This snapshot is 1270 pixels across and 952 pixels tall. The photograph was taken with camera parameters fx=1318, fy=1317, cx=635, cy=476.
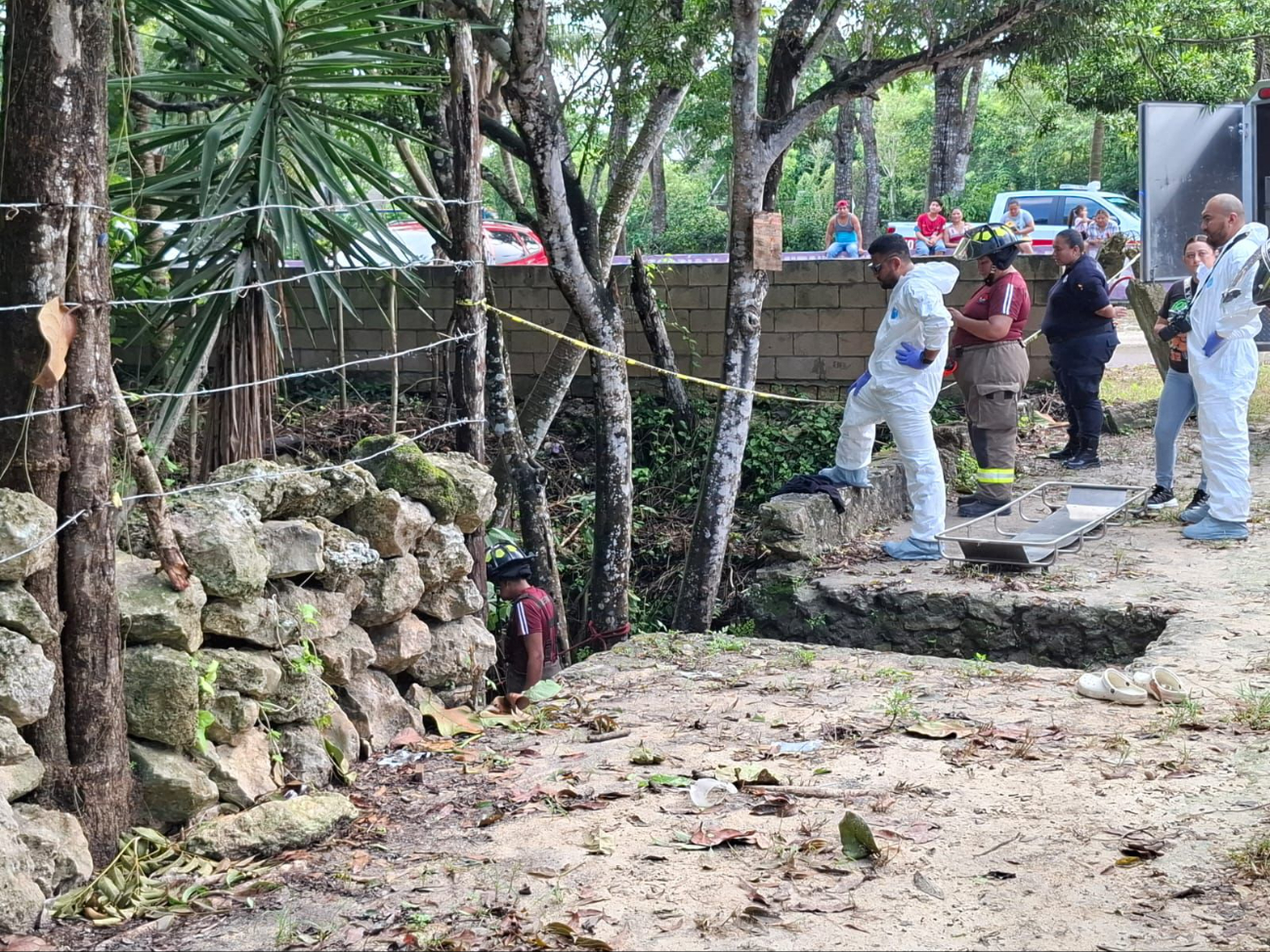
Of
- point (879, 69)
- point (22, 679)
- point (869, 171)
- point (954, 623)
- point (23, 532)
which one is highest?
point (869, 171)

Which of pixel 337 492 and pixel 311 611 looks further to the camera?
pixel 337 492

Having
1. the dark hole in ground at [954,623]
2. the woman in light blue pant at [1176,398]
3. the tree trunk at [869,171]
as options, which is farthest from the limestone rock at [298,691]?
the tree trunk at [869,171]

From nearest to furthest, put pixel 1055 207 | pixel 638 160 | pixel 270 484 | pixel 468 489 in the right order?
pixel 270 484 → pixel 468 489 → pixel 638 160 → pixel 1055 207

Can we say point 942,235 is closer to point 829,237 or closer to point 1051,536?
point 829,237

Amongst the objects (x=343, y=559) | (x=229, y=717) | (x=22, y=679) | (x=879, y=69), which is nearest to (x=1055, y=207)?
(x=879, y=69)

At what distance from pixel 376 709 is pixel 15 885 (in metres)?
1.79

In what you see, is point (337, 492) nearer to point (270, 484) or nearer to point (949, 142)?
point (270, 484)

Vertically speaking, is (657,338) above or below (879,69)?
below

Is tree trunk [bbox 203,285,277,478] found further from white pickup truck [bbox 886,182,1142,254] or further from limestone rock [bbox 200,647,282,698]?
white pickup truck [bbox 886,182,1142,254]

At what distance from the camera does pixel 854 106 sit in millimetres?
28531

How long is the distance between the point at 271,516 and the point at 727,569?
502cm

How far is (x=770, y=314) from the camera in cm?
1156

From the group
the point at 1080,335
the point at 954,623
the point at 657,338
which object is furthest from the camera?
→ the point at 657,338

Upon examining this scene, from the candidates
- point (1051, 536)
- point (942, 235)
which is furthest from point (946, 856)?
point (942, 235)
